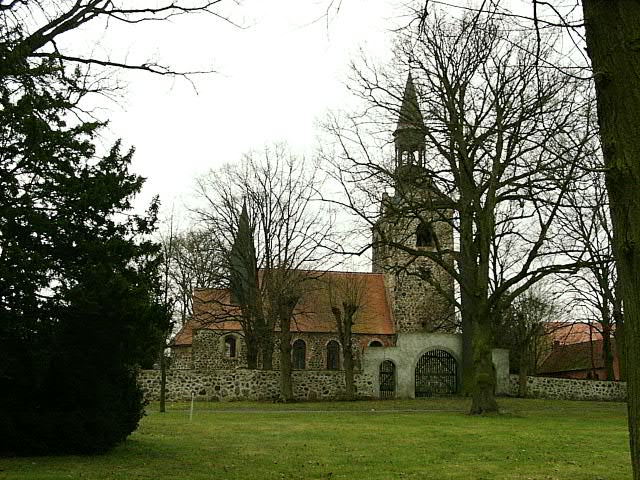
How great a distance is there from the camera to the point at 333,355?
150ft

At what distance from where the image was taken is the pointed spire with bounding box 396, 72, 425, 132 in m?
21.8

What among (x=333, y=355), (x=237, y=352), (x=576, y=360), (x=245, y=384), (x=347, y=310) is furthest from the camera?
(x=576, y=360)

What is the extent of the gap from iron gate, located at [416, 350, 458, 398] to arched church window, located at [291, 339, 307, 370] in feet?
33.7

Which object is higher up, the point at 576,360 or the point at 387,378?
the point at 576,360

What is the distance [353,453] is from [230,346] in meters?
33.7

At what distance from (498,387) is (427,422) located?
59.1ft

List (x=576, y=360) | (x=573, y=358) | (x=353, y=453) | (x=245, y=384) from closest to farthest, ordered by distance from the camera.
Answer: (x=353, y=453), (x=245, y=384), (x=576, y=360), (x=573, y=358)

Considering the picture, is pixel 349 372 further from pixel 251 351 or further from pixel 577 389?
pixel 577 389

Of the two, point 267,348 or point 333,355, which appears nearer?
point 267,348

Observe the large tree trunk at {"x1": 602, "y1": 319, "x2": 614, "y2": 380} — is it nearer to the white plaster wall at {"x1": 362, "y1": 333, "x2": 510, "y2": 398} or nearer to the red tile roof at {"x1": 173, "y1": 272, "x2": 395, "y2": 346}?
the white plaster wall at {"x1": 362, "y1": 333, "x2": 510, "y2": 398}

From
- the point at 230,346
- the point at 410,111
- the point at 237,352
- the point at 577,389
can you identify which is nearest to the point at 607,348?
the point at 577,389

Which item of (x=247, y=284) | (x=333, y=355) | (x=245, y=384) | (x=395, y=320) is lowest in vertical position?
(x=245, y=384)

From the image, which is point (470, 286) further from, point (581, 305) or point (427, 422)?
point (581, 305)

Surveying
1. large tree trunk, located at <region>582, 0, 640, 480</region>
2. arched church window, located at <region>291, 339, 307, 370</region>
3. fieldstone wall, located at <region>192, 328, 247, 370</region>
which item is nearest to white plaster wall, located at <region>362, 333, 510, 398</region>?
arched church window, located at <region>291, 339, 307, 370</region>
